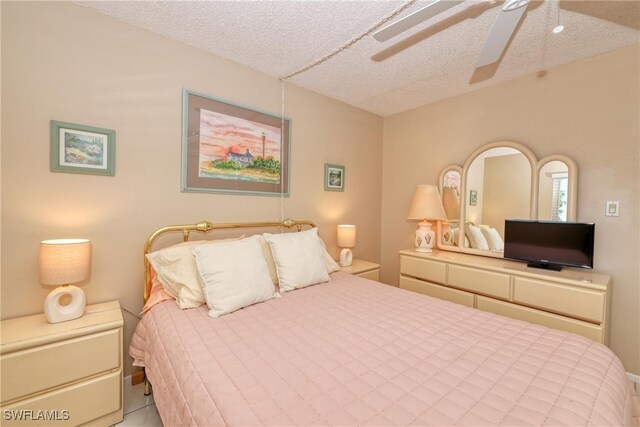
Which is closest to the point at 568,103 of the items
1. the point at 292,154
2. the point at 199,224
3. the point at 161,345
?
the point at 292,154

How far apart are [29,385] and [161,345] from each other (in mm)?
641

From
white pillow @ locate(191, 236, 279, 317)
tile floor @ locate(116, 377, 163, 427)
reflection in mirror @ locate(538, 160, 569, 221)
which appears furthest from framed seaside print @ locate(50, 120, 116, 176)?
reflection in mirror @ locate(538, 160, 569, 221)

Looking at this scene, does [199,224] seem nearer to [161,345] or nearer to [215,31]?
[161,345]

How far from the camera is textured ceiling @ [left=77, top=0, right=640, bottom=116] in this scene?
5.74ft

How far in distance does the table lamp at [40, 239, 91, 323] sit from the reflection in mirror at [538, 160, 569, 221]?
3538 millimetres

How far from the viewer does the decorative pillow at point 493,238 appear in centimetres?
275

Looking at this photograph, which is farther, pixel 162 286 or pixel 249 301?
pixel 162 286

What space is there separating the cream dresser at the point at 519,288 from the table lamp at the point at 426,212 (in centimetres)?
15

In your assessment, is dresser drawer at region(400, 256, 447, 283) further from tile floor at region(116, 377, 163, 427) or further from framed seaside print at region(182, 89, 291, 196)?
tile floor at region(116, 377, 163, 427)

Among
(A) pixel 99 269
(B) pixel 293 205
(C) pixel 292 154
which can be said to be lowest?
(A) pixel 99 269

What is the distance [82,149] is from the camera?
1.76 metres

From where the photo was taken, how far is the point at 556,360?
1.20 m

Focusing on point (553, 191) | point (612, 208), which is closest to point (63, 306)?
point (553, 191)

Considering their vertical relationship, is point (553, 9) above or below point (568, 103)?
above
